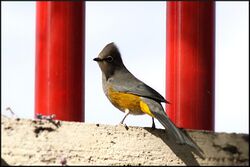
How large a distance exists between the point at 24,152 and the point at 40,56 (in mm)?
4132

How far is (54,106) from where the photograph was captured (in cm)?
661

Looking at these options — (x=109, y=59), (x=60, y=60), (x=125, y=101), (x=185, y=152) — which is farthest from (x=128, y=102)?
(x=60, y=60)

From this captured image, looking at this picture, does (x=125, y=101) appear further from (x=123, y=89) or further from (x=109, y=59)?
(x=109, y=59)

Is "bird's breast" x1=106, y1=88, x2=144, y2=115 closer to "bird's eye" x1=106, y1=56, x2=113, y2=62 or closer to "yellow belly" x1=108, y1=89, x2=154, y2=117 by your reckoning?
"yellow belly" x1=108, y1=89, x2=154, y2=117

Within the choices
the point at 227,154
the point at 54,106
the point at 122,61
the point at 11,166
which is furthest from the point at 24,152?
the point at 54,106

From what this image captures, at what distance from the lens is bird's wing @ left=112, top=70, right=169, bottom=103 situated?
3.59 metres

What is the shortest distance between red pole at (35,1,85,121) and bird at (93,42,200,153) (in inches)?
105

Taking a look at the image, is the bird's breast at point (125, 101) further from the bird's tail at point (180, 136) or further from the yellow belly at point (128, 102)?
the bird's tail at point (180, 136)

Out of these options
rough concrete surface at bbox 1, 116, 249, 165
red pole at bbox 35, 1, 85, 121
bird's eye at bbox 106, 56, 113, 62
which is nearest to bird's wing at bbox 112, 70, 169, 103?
bird's eye at bbox 106, 56, 113, 62

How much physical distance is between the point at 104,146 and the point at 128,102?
1073mm

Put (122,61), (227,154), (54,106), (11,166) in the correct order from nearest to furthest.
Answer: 1. (11,166)
2. (227,154)
3. (122,61)
4. (54,106)

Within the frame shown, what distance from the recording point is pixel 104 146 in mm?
2770

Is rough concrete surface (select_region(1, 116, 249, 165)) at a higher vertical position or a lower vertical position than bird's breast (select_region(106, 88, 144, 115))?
lower

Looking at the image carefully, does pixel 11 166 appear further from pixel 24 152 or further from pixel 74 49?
pixel 74 49
